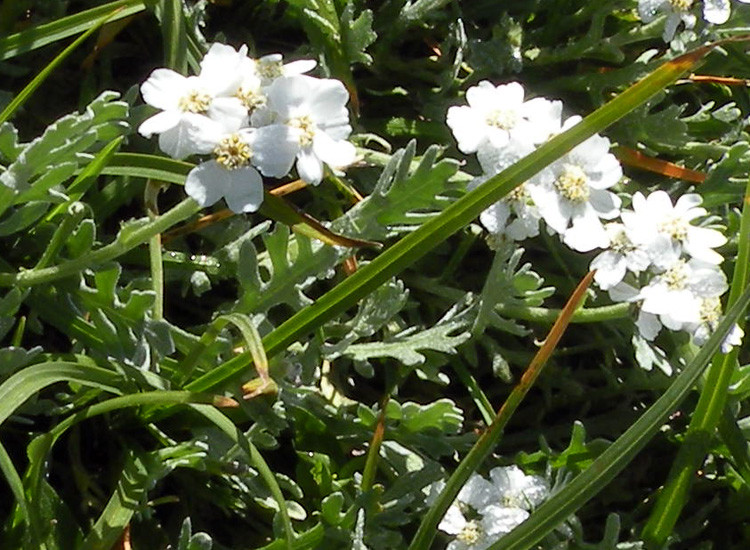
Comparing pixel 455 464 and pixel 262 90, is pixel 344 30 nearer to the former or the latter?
pixel 262 90

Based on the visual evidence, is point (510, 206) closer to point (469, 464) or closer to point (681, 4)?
point (469, 464)

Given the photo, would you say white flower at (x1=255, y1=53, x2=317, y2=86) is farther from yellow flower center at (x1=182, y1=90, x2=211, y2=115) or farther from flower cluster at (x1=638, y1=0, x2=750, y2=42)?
flower cluster at (x1=638, y1=0, x2=750, y2=42)

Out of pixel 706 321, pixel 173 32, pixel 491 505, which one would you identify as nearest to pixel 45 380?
pixel 173 32

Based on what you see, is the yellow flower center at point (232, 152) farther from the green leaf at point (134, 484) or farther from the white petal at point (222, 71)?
the green leaf at point (134, 484)

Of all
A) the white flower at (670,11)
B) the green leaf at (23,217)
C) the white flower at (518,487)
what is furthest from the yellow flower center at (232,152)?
the white flower at (670,11)

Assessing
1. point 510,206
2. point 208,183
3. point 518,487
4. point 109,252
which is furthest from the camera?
point 518,487

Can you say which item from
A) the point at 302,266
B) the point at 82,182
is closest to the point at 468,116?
the point at 302,266
